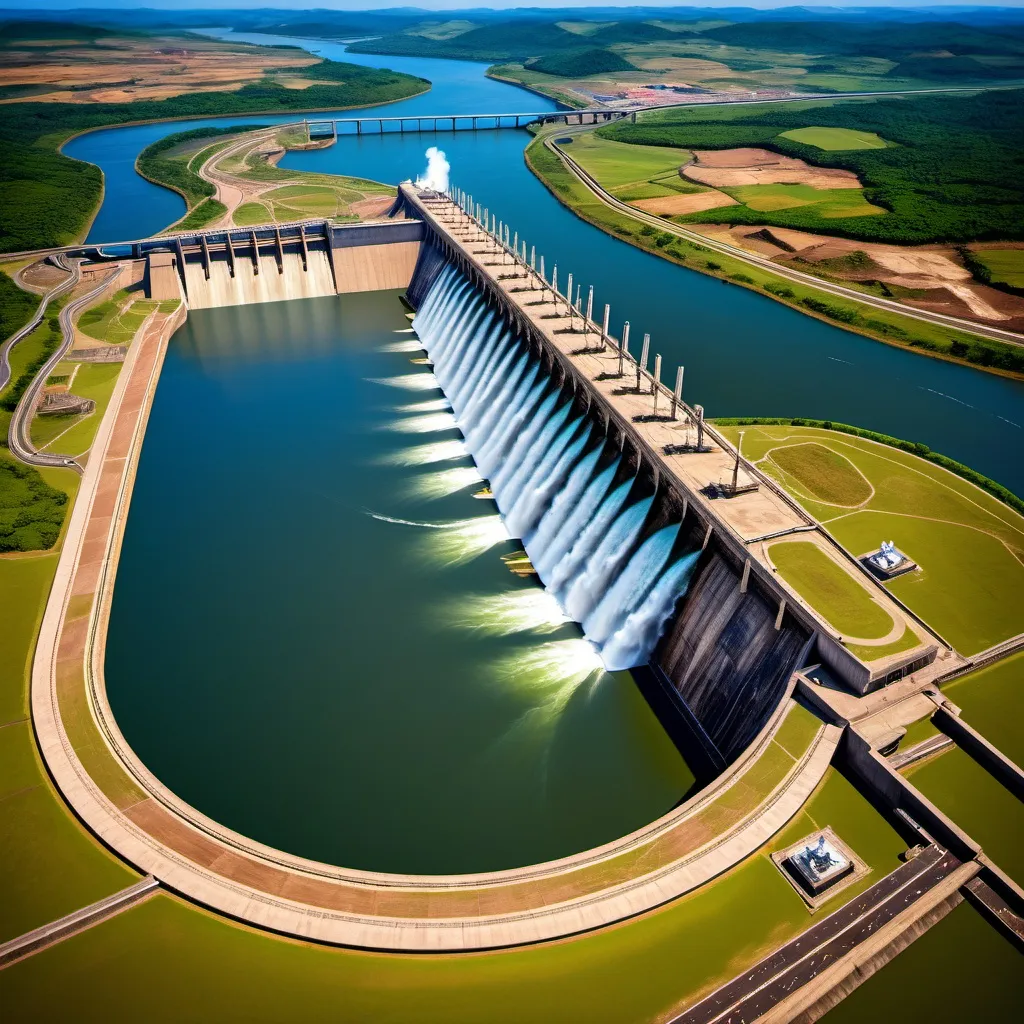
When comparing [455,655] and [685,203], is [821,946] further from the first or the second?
[685,203]

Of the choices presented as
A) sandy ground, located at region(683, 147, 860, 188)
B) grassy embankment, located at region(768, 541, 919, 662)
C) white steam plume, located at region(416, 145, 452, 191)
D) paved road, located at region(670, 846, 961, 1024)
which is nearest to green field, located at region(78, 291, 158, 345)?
grassy embankment, located at region(768, 541, 919, 662)

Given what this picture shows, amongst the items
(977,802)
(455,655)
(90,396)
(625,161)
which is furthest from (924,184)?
(977,802)

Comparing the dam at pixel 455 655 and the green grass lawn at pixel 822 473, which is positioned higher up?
the green grass lawn at pixel 822 473

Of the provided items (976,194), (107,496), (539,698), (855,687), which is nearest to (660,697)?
(539,698)

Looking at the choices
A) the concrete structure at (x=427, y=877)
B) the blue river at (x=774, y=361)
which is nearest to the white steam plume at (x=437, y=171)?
the blue river at (x=774, y=361)

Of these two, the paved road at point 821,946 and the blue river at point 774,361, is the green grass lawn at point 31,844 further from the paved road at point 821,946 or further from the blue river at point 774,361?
the blue river at point 774,361

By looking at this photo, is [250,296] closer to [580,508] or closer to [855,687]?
[580,508]
